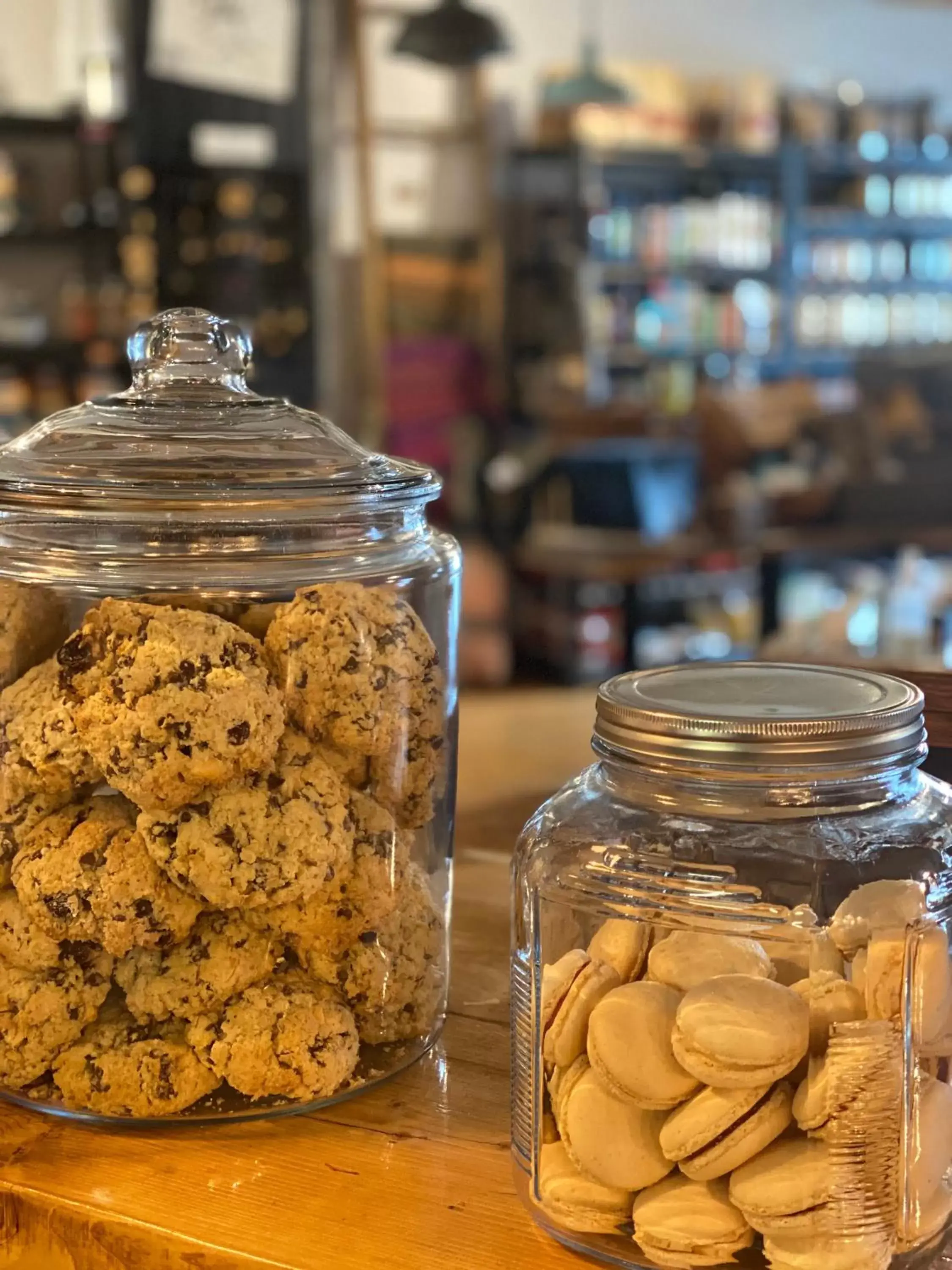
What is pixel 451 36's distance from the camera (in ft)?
14.7

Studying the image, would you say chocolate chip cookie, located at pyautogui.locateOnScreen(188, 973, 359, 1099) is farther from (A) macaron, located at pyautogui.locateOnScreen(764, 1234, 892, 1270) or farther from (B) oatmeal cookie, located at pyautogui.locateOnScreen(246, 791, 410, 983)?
(A) macaron, located at pyautogui.locateOnScreen(764, 1234, 892, 1270)

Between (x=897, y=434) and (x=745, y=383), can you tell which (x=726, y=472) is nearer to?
(x=897, y=434)

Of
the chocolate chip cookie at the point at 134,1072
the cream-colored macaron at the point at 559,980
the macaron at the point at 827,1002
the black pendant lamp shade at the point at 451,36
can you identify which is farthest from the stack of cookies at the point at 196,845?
the black pendant lamp shade at the point at 451,36

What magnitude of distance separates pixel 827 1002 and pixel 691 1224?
0.33 ft

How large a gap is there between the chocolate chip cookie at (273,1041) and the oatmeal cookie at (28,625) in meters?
0.19

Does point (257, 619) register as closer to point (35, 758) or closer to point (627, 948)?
point (35, 758)

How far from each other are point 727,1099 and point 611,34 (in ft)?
20.7

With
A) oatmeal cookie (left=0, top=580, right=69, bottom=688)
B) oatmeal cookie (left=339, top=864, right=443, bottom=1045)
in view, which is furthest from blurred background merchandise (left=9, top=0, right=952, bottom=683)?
oatmeal cookie (left=0, top=580, right=69, bottom=688)

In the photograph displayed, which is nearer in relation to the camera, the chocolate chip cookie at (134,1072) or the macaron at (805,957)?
the macaron at (805,957)

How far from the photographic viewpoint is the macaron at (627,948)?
60 cm

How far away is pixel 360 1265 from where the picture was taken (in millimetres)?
582

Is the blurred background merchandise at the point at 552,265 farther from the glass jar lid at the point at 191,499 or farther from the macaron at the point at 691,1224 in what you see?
the macaron at the point at 691,1224

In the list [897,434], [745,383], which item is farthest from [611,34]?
[897,434]

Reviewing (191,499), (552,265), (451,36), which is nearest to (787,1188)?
(191,499)
